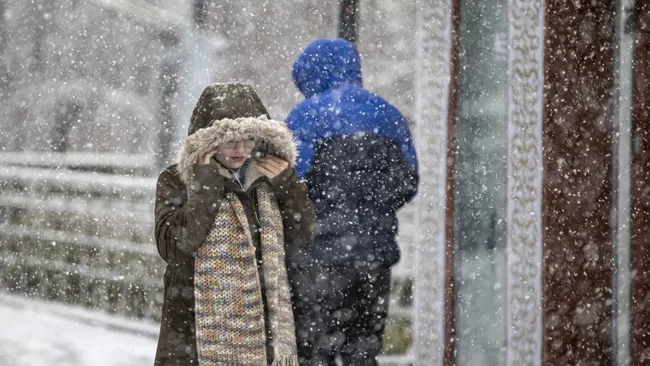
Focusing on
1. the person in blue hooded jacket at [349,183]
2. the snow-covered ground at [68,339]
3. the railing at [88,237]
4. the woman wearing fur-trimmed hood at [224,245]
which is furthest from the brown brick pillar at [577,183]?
the railing at [88,237]

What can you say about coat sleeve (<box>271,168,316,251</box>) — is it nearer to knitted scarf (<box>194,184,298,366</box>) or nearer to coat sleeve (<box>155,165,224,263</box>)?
knitted scarf (<box>194,184,298,366</box>)

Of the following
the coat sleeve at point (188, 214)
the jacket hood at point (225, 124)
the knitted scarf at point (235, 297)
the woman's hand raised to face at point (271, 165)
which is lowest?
the knitted scarf at point (235, 297)

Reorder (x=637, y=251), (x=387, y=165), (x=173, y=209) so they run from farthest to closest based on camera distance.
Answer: (x=637, y=251) → (x=387, y=165) → (x=173, y=209)

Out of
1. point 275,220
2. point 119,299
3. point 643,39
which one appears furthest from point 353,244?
point 119,299

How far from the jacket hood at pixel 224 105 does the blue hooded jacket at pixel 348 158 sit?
18.7 inches

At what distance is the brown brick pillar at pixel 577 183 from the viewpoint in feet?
11.4

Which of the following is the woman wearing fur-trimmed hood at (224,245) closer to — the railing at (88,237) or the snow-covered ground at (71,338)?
the snow-covered ground at (71,338)

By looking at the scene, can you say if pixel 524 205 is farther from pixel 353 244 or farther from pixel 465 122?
pixel 353 244

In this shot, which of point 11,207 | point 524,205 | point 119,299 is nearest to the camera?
point 524,205

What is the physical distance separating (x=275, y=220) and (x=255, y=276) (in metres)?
0.18

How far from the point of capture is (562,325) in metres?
3.49

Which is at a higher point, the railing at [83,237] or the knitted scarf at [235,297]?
the railing at [83,237]

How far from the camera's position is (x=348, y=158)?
3.09 meters

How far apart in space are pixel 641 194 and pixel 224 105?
1.98 m
